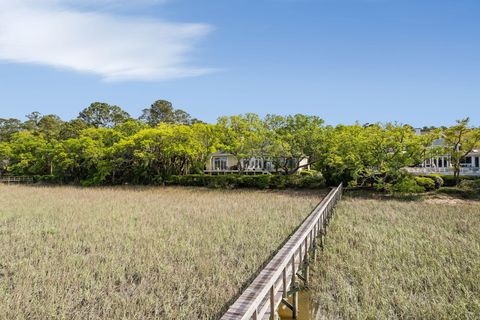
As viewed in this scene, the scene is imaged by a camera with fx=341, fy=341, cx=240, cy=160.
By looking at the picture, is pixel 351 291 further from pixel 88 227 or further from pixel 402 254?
pixel 88 227

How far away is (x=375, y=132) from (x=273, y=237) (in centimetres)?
1430

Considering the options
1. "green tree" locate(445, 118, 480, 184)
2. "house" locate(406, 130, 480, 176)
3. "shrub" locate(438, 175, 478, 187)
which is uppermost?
"green tree" locate(445, 118, 480, 184)

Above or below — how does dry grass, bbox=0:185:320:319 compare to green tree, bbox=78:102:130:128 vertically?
below

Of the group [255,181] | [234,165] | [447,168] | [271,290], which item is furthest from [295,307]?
[234,165]

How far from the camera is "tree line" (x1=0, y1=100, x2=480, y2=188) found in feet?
67.8

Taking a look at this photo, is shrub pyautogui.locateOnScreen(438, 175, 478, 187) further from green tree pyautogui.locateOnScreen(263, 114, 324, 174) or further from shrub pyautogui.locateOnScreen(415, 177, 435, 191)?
green tree pyautogui.locateOnScreen(263, 114, 324, 174)

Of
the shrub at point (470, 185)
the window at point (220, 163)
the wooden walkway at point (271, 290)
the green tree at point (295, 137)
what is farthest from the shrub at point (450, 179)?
the window at point (220, 163)

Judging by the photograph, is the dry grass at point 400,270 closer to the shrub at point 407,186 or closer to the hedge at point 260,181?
the shrub at point 407,186

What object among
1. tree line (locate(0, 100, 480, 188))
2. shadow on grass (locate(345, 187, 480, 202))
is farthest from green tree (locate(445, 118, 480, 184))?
shadow on grass (locate(345, 187, 480, 202))

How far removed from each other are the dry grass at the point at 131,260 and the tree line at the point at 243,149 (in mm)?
8955

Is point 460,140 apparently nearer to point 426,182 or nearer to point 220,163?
point 426,182

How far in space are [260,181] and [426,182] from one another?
11.0 metres

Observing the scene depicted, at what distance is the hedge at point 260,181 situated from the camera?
2516 cm

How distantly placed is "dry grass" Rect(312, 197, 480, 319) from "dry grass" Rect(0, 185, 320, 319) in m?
1.60
